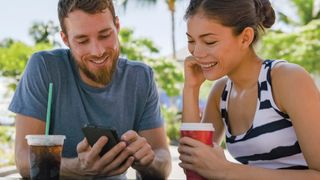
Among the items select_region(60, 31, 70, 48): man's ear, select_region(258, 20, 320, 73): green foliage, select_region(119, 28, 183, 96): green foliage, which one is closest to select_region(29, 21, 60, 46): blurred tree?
select_region(119, 28, 183, 96): green foliage

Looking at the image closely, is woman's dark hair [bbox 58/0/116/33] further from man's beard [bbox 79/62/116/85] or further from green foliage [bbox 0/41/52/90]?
green foliage [bbox 0/41/52/90]

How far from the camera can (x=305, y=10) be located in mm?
20969

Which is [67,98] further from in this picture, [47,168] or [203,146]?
[203,146]

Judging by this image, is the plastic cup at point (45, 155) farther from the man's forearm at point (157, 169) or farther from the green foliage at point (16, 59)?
the green foliage at point (16, 59)

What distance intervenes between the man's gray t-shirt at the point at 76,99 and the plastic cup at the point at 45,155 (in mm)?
525

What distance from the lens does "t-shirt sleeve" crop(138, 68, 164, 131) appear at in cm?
241

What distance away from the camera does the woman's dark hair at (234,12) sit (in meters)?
1.78

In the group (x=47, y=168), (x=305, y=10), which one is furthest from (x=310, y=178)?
(x=305, y=10)

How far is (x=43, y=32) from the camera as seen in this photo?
2509 cm

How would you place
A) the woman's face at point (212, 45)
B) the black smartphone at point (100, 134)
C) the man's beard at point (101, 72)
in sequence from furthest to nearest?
the man's beard at point (101, 72) → the woman's face at point (212, 45) → the black smartphone at point (100, 134)

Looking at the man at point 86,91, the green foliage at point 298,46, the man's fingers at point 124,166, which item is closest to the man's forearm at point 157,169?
the man at point 86,91

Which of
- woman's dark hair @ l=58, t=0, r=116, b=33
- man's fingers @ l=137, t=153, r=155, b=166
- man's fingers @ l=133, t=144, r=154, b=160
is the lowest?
man's fingers @ l=137, t=153, r=155, b=166

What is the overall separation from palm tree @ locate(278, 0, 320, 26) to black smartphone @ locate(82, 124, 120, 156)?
791 inches

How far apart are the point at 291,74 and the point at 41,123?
3.69 feet
